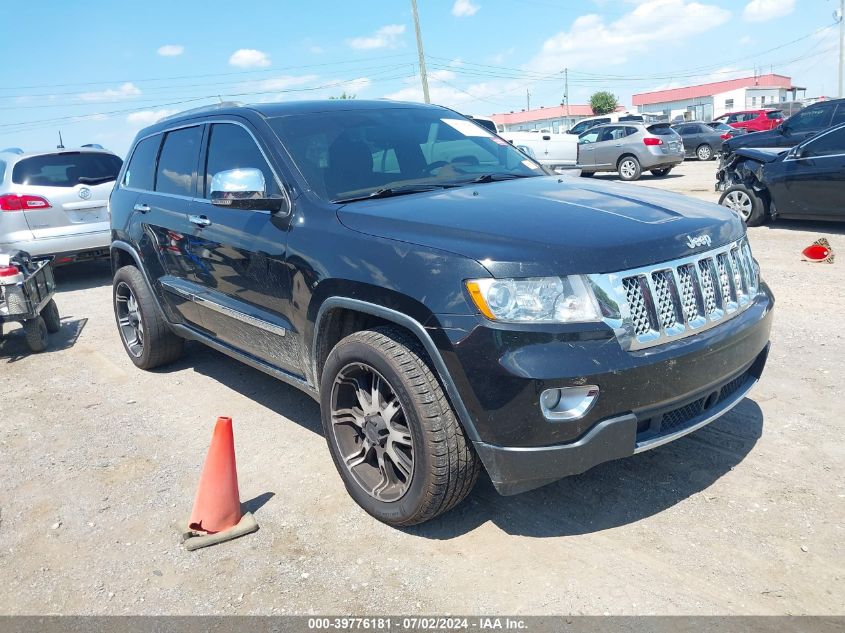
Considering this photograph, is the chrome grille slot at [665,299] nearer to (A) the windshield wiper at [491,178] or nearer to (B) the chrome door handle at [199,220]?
(A) the windshield wiper at [491,178]

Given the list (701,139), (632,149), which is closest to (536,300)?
(632,149)

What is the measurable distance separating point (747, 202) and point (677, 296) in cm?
895

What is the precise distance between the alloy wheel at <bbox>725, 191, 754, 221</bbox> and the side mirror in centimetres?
892

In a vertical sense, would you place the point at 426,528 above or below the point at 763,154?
below

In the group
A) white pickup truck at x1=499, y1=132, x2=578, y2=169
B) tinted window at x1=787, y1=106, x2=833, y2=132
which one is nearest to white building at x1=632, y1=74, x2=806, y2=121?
white pickup truck at x1=499, y1=132, x2=578, y2=169

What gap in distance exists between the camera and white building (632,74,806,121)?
7138cm

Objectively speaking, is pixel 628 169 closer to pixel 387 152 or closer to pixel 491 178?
pixel 491 178

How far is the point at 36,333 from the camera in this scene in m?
6.56

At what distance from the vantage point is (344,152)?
3893mm

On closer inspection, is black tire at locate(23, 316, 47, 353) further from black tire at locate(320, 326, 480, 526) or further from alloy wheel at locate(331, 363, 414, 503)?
black tire at locate(320, 326, 480, 526)

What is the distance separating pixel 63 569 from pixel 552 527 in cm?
218

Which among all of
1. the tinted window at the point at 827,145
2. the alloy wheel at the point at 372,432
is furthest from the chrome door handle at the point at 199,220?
the tinted window at the point at 827,145

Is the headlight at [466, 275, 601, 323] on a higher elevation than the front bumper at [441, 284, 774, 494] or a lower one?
higher

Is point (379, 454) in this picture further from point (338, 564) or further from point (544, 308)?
point (544, 308)
